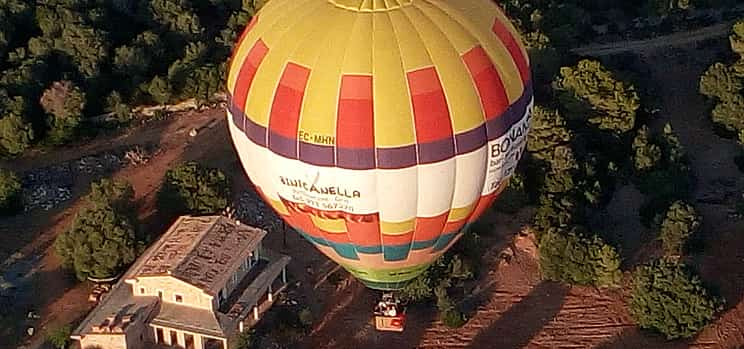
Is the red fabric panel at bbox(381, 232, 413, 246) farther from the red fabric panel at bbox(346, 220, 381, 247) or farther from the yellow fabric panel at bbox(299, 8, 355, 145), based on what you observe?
the yellow fabric panel at bbox(299, 8, 355, 145)

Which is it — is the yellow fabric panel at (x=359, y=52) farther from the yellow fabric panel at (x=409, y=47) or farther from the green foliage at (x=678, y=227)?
the green foliage at (x=678, y=227)

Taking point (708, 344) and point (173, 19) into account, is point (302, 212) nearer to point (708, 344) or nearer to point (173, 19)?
point (708, 344)

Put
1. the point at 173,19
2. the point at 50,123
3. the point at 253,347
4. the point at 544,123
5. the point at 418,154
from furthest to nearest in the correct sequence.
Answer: the point at 173,19 < the point at 50,123 < the point at 544,123 < the point at 253,347 < the point at 418,154

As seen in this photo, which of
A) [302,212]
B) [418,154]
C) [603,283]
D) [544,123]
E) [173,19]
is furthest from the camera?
[173,19]

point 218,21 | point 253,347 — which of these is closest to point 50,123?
point 218,21

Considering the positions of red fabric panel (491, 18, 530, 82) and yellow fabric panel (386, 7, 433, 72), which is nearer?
yellow fabric panel (386, 7, 433, 72)

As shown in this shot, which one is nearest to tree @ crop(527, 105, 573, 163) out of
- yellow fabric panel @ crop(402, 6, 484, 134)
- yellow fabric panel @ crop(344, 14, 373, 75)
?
yellow fabric panel @ crop(402, 6, 484, 134)

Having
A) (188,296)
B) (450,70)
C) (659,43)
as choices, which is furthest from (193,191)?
(659,43)
